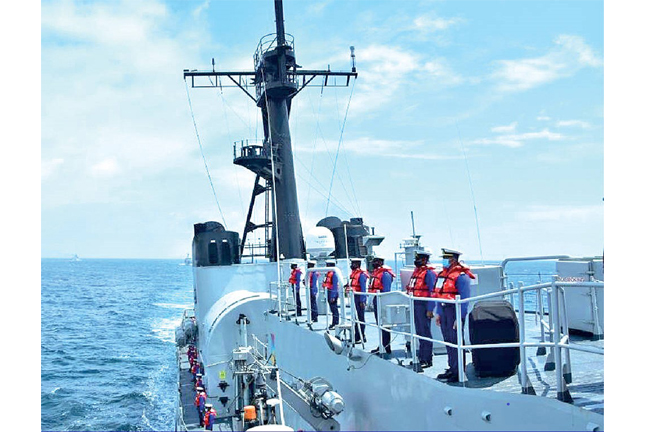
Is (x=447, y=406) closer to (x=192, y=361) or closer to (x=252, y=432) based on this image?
(x=252, y=432)

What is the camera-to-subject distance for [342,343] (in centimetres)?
830

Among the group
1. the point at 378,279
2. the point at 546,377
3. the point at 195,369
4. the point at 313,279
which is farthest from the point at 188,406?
the point at 546,377

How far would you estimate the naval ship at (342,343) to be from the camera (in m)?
5.08

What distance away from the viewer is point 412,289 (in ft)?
23.0

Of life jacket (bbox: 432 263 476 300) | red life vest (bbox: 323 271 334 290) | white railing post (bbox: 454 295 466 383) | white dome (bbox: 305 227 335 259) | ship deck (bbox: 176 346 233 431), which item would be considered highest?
white dome (bbox: 305 227 335 259)

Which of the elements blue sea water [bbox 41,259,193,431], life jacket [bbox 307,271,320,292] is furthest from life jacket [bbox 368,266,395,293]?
blue sea water [bbox 41,259,193,431]

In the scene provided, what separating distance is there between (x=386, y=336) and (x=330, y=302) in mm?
2376

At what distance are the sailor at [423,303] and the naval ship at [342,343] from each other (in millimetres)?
249

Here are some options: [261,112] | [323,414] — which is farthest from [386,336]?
[261,112]

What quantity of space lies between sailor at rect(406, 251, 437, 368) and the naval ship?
249 millimetres

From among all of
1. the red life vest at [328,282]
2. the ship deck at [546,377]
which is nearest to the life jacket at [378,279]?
the ship deck at [546,377]

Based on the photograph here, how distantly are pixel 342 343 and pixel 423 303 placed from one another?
1.88 metres

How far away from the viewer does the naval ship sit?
5.08 m

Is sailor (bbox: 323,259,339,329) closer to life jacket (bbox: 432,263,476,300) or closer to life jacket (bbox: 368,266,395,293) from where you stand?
life jacket (bbox: 368,266,395,293)
